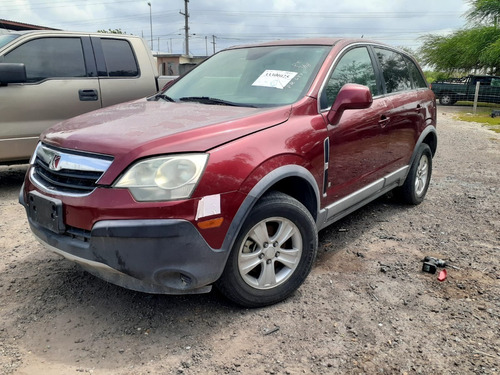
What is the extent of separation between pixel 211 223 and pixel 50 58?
411cm

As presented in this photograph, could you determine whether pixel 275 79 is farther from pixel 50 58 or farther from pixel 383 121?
pixel 50 58

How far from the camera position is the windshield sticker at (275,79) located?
318cm

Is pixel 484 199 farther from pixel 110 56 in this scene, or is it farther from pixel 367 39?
pixel 110 56

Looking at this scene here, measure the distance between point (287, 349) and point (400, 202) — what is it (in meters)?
3.06

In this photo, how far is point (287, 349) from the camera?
2.38 meters

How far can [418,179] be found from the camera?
4.91m

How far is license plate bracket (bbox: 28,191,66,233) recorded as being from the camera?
2391mm

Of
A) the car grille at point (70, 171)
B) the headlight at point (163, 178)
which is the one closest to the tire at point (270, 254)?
the headlight at point (163, 178)

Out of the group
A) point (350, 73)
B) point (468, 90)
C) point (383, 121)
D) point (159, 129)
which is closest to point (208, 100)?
point (159, 129)

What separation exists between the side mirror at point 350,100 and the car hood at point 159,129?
1.29 feet

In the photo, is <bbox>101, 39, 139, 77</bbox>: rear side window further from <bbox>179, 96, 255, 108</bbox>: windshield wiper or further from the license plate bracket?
the license plate bracket

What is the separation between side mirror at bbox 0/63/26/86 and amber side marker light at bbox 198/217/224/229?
11.9 ft

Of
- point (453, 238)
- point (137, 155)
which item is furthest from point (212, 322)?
point (453, 238)

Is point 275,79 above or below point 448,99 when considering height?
above
